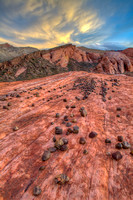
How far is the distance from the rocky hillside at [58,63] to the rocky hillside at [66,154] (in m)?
26.3

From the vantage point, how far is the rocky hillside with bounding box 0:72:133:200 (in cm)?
203

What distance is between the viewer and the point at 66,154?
2.81m

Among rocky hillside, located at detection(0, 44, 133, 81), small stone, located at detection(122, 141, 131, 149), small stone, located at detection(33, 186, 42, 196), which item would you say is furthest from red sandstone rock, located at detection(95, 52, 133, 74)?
small stone, located at detection(33, 186, 42, 196)

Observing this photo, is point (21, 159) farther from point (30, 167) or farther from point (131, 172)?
point (131, 172)

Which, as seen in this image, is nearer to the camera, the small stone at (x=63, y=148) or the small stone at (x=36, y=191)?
the small stone at (x=36, y=191)

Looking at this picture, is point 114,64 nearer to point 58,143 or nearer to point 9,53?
point 58,143

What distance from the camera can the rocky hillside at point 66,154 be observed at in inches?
80.0

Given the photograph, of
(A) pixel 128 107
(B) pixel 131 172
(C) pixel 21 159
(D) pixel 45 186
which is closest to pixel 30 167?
(C) pixel 21 159

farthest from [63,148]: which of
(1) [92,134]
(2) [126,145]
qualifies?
(2) [126,145]

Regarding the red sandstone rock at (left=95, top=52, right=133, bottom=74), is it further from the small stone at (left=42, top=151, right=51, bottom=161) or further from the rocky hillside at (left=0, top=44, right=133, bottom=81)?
the small stone at (left=42, top=151, right=51, bottom=161)

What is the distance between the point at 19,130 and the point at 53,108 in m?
2.01

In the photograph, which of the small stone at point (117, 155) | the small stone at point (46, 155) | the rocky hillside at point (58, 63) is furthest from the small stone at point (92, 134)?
the rocky hillside at point (58, 63)

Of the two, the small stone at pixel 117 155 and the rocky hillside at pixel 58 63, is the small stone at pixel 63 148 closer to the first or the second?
the small stone at pixel 117 155

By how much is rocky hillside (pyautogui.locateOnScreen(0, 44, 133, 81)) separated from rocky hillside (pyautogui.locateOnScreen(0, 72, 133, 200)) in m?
26.3
